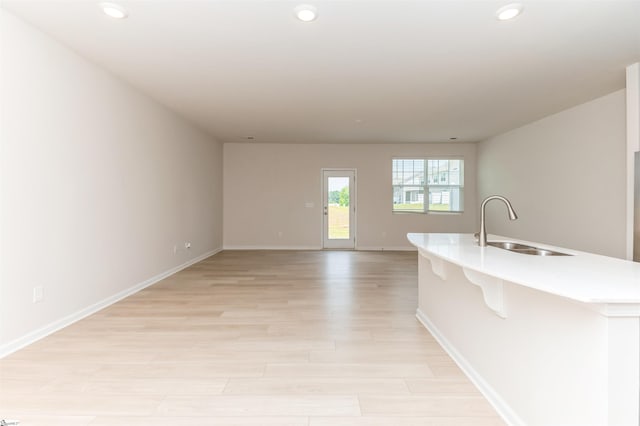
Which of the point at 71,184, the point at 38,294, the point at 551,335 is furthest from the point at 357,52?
the point at 38,294

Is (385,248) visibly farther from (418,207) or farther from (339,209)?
(339,209)

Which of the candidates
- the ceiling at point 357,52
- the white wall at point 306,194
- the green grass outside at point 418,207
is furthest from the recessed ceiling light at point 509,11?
the green grass outside at point 418,207

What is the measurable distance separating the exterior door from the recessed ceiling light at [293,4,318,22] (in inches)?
216

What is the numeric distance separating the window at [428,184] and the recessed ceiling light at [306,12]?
585 cm

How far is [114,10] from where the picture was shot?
7.95 feet

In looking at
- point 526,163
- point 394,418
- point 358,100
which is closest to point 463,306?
point 394,418

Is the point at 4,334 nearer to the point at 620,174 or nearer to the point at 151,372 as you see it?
the point at 151,372

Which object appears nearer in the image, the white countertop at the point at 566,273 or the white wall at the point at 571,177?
the white countertop at the point at 566,273

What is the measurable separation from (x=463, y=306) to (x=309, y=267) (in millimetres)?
3727

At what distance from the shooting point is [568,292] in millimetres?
1093

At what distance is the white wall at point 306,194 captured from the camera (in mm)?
7938

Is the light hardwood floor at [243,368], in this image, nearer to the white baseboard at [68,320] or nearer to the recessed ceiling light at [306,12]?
the white baseboard at [68,320]

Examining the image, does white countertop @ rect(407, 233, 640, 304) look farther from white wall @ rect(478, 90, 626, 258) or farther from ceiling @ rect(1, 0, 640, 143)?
white wall @ rect(478, 90, 626, 258)

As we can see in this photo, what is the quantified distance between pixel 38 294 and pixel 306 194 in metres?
5.79
